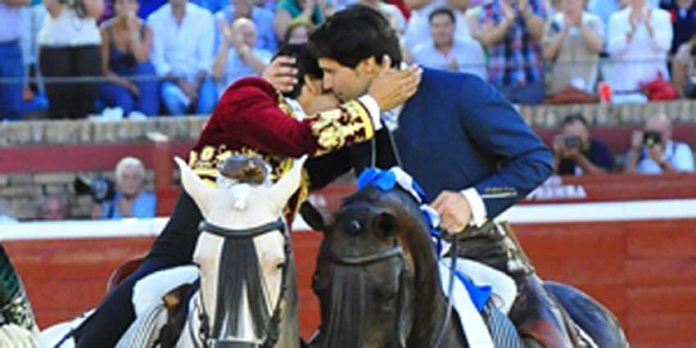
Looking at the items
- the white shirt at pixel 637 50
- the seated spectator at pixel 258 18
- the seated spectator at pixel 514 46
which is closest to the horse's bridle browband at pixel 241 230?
the seated spectator at pixel 258 18

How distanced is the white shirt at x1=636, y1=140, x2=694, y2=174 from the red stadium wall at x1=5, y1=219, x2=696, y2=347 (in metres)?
0.35

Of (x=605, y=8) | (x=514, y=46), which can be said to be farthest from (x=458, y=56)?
(x=605, y=8)

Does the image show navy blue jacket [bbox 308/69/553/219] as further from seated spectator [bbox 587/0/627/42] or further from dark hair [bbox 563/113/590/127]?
seated spectator [bbox 587/0/627/42]

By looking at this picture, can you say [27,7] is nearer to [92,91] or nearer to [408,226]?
[92,91]

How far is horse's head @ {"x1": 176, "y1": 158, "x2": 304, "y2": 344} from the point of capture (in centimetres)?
552

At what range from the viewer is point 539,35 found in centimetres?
1279

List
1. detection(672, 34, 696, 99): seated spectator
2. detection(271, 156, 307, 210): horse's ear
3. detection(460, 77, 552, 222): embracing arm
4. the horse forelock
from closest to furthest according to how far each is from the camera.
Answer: detection(271, 156, 307, 210): horse's ear < the horse forelock < detection(460, 77, 552, 222): embracing arm < detection(672, 34, 696, 99): seated spectator

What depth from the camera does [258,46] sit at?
496 inches

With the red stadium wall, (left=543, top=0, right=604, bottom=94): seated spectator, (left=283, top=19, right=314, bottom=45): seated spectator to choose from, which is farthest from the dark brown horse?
(left=543, top=0, right=604, bottom=94): seated spectator

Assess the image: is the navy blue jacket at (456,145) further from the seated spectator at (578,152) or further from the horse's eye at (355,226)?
the seated spectator at (578,152)

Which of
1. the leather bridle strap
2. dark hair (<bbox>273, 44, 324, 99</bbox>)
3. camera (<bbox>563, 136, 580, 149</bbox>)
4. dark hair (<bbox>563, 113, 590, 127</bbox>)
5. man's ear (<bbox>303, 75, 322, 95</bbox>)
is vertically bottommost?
camera (<bbox>563, 136, 580, 149</bbox>)

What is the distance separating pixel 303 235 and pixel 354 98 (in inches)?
210

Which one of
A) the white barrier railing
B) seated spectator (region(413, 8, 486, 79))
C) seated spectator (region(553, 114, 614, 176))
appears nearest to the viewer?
the white barrier railing

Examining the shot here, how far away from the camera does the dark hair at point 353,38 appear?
21.2ft
